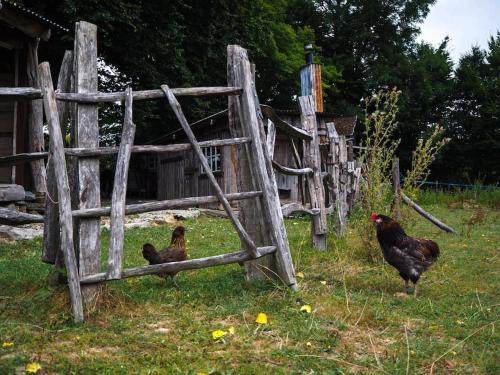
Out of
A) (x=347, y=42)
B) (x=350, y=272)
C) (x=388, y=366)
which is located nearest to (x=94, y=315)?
(x=388, y=366)

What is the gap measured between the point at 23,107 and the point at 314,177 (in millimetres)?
6855

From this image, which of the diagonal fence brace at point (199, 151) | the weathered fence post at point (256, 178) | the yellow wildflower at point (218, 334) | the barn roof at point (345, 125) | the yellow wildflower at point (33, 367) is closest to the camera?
the yellow wildflower at point (33, 367)

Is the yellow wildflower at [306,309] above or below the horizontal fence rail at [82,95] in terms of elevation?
below

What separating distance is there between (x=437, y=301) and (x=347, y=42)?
100 feet

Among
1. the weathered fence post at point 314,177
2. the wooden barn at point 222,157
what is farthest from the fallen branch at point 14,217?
the wooden barn at point 222,157

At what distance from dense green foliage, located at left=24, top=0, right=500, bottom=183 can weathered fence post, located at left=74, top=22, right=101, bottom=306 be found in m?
10.9

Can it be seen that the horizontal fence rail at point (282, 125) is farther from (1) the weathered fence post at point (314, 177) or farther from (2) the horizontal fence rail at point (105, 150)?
(2) the horizontal fence rail at point (105, 150)

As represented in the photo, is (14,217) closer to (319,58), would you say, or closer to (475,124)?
(319,58)

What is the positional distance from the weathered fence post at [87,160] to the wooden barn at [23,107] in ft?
20.6

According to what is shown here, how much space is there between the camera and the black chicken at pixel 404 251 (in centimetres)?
553

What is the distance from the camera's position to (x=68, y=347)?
11.7 ft

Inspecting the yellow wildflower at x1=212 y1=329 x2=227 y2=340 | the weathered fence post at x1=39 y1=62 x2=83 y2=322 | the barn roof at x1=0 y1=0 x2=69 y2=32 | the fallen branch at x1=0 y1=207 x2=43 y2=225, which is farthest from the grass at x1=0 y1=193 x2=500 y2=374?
the barn roof at x1=0 y1=0 x2=69 y2=32

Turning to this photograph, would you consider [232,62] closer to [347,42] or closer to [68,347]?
[68,347]

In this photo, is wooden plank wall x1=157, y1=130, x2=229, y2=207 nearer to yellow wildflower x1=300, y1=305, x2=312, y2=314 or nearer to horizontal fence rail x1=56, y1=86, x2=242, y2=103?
horizontal fence rail x1=56, y1=86, x2=242, y2=103
